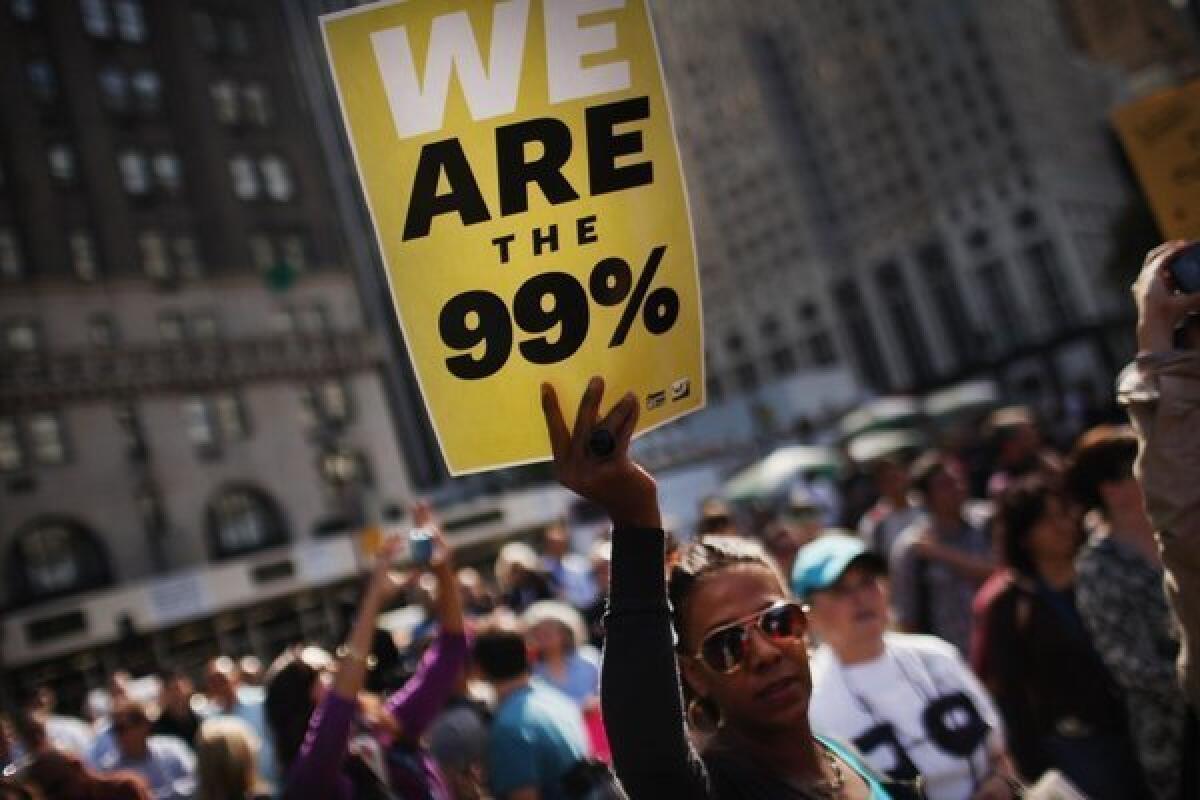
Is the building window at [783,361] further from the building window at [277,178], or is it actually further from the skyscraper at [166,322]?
the building window at [277,178]

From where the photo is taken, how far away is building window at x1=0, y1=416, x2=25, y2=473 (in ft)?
100

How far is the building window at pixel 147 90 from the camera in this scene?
124ft

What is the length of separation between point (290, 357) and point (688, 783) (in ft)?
123

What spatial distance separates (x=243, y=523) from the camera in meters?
34.7

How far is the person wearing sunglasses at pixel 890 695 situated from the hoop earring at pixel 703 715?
992 mm

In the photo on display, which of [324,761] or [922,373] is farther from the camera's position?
[922,373]

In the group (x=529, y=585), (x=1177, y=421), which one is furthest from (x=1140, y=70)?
(x=529, y=585)

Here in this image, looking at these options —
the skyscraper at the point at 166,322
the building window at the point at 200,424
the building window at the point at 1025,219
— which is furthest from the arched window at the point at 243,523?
the building window at the point at 1025,219

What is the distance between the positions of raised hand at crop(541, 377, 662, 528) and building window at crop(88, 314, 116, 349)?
35.6 m

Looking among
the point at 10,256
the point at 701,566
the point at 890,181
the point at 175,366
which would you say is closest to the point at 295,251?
the point at 175,366

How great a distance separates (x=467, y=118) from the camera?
2.09 m

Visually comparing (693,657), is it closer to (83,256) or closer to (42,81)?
(83,256)

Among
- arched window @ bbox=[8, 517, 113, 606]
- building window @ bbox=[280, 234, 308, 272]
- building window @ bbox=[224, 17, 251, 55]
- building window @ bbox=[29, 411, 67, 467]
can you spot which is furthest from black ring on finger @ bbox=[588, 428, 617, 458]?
building window @ bbox=[224, 17, 251, 55]

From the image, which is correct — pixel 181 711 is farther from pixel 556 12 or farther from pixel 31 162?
pixel 31 162
